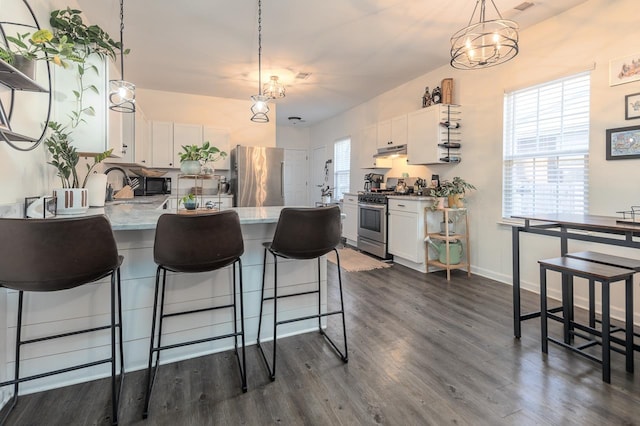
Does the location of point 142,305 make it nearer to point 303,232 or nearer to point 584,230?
point 303,232

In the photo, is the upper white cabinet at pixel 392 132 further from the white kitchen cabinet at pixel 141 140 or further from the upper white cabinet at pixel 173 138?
the white kitchen cabinet at pixel 141 140

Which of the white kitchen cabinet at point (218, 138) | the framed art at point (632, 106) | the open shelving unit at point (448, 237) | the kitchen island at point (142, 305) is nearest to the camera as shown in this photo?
the kitchen island at point (142, 305)

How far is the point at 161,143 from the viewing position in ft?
17.6

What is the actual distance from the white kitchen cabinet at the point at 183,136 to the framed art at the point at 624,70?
17.1 ft

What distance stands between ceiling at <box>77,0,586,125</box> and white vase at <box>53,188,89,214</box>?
6.26ft

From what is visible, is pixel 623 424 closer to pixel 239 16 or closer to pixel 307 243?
pixel 307 243

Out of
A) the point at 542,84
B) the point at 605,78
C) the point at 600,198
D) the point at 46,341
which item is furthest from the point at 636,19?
the point at 46,341

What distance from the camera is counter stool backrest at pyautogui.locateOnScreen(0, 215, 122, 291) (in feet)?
4.34

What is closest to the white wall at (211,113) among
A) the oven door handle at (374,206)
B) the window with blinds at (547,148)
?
the oven door handle at (374,206)

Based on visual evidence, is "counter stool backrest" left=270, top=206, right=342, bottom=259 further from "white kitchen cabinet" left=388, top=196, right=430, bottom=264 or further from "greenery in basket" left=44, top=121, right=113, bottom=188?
"white kitchen cabinet" left=388, top=196, right=430, bottom=264

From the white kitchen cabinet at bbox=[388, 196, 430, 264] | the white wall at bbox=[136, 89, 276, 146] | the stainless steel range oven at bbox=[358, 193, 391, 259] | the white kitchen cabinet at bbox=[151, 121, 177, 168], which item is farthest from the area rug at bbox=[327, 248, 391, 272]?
the white kitchen cabinet at bbox=[151, 121, 177, 168]

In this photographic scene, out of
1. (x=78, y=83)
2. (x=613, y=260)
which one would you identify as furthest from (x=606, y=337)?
(x=78, y=83)

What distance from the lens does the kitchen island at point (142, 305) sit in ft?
5.96

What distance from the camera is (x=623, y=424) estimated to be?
1535mm
